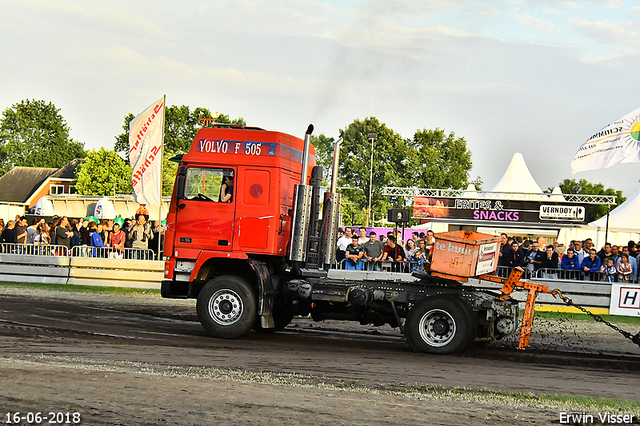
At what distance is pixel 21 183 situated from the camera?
87.1m

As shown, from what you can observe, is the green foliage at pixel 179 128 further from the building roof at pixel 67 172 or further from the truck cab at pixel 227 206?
the truck cab at pixel 227 206

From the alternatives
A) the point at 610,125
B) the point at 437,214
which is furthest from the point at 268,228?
the point at 437,214

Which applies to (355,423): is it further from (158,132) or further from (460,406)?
(158,132)

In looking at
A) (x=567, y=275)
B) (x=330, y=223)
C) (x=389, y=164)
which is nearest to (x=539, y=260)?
(x=567, y=275)

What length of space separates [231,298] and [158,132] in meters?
9.18

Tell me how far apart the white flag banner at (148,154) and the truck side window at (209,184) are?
7.65 meters

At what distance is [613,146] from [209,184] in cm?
1146

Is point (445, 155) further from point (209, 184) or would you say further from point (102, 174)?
point (209, 184)

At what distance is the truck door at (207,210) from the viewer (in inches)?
455

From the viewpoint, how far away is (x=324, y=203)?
11852 millimetres

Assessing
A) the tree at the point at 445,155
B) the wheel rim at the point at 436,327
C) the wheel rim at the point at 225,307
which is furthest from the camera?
the tree at the point at 445,155

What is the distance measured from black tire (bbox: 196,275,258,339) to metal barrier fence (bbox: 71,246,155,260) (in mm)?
8692

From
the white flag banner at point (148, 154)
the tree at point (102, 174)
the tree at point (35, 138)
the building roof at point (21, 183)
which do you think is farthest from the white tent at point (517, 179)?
the tree at point (35, 138)

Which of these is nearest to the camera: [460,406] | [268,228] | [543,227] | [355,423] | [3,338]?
[355,423]
